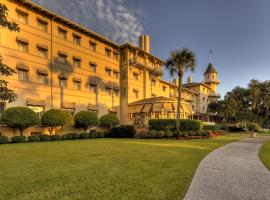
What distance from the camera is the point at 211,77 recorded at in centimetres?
8150

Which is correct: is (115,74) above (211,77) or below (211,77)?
below

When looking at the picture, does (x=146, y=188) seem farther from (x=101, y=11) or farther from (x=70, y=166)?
(x=101, y=11)

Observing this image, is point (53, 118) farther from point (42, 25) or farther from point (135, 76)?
point (135, 76)

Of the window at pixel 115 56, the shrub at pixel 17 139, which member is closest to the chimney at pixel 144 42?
the window at pixel 115 56

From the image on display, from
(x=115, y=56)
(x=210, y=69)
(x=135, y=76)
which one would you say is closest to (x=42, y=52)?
(x=115, y=56)

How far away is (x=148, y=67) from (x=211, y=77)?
49457 mm

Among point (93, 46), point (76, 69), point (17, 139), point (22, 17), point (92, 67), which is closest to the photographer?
point (17, 139)

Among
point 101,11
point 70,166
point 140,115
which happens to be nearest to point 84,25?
point 101,11

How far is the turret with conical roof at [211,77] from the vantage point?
3167 inches

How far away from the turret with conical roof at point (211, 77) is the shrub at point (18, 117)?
7179 centimetres

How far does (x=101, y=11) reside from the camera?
86.3 ft

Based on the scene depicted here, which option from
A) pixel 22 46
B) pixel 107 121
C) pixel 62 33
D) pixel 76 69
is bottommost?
pixel 107 121

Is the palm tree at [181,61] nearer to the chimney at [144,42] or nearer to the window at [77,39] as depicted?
the window at [77,39]

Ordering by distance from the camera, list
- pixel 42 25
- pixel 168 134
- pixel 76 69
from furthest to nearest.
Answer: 1. pixel 76 69
2. pixel 42 25
3. pixel 168 134
